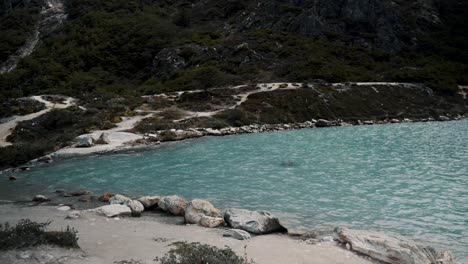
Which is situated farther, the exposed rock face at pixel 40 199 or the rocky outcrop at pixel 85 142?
the rocky outcrop at pixel 85 142

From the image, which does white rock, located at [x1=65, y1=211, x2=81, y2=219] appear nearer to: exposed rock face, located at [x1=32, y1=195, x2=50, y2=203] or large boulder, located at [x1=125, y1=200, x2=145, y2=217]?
large boulder, located at [x1=125, y1=200, x2=145, y2=217]

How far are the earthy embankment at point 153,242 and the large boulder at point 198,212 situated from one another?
19.6 inches

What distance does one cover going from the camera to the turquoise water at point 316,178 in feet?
47.2

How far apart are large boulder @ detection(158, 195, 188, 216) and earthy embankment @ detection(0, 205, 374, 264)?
0.44m

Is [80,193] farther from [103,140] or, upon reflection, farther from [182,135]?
[182,135]

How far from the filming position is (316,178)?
21.2 m

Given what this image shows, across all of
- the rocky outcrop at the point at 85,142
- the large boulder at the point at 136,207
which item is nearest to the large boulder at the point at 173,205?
the large boulder at the point at 136,207

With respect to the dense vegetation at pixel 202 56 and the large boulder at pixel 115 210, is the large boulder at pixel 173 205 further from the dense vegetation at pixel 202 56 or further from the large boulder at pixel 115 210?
the dense vegetation at pixel 202 56

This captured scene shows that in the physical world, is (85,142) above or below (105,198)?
below

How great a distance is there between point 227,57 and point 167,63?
1415 cm

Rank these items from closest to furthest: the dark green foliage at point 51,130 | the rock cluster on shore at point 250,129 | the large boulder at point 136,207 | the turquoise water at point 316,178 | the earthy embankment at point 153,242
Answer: the earthy embankment at point 153,242
the turquoise water at point 316,178
the large boulder at point 136,207
the dark green foliage at point 51,130
the rock cluster on shore at point 250,129

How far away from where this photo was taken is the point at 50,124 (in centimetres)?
4447

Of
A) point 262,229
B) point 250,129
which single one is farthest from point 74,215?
point 250,129

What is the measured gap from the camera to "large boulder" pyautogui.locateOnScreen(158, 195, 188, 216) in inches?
598
